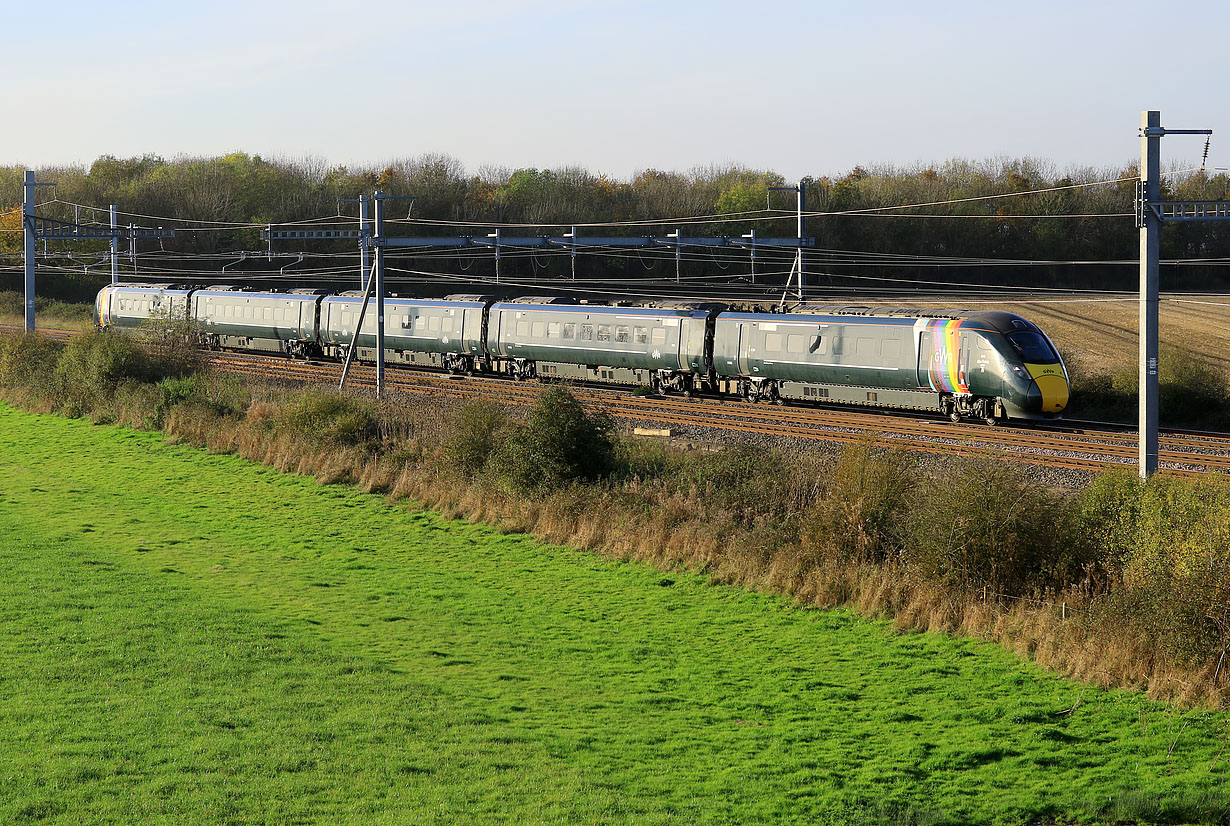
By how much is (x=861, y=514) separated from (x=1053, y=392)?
14.1 metres

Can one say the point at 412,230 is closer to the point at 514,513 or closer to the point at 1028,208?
the point at 1028,208

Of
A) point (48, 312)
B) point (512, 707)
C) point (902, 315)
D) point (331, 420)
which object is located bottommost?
point (512, 707)

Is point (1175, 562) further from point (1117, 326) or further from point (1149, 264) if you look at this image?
point (1117, 326)

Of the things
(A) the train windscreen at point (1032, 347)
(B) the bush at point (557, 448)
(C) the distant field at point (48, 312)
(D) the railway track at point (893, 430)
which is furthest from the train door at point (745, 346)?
(C) the distant field at point (48, 312)

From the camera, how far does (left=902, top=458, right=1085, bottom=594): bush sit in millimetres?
Answer: 16766

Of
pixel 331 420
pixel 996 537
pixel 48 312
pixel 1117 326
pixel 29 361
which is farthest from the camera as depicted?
pixel 48 312

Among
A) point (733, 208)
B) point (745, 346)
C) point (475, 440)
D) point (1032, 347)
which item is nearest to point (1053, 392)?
point (1032, 347)

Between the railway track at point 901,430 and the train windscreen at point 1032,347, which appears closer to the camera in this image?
the railway track at point 901,430

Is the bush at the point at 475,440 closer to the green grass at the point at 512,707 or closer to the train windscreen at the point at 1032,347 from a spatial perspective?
the green grass at the point at 512,707

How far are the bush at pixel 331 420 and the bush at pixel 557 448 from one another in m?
6.58

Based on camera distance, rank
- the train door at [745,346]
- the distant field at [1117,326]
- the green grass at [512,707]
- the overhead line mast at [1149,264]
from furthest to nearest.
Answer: the distant field at [1117,326]
the train door at [745,346]
the overhead line mast at [1149,264]
the green grass at [512,707]

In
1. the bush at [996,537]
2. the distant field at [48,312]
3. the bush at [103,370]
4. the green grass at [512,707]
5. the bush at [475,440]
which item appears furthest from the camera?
the distant field at [48,312]

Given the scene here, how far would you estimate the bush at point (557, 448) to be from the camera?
24422 mm

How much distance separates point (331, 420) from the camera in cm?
3114
